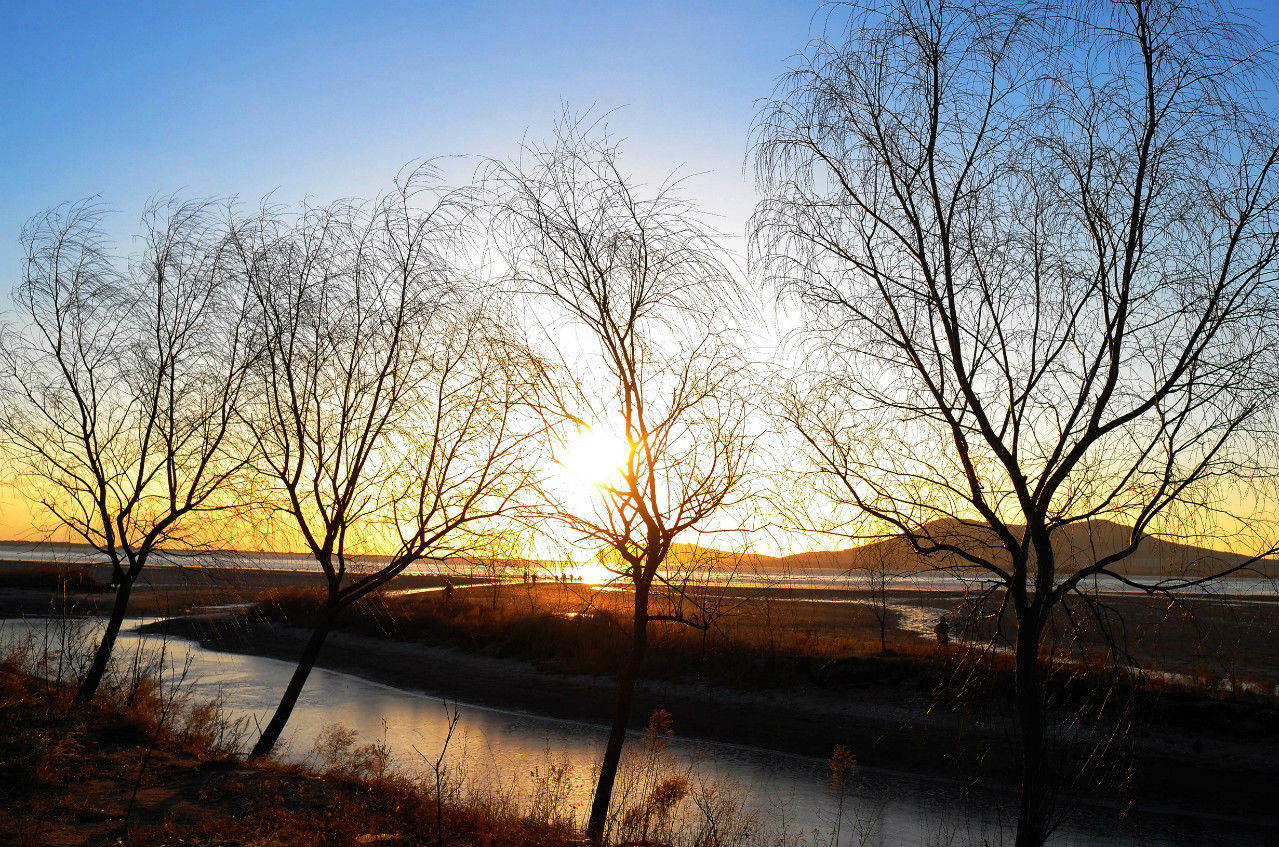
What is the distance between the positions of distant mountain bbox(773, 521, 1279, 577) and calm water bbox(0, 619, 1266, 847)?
3907 millimetres

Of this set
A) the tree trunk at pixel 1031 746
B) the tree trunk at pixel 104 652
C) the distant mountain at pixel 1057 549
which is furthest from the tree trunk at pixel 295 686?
the tree trunk at pixel 1031 746

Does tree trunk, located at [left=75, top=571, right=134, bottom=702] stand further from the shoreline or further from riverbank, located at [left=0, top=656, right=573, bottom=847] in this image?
the shoreline

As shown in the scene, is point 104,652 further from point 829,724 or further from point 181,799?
point 829,724

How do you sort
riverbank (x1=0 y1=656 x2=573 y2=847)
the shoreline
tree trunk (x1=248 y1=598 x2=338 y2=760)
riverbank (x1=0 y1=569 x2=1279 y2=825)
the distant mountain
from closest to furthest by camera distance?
the distant mountain
riverbank (x1=0 y1=656 x2=573 y2=847)
tree trunk (x1=248 y1=598 x2=338 y2=760)
riverbank (x1=0 y1=569 x2=1279 y2=825)
the shoreline

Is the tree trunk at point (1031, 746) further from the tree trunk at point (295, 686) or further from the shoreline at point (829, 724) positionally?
the tree trunk at point (295, 686)

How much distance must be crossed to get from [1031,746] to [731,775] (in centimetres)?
1180

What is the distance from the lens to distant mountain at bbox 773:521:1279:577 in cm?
661

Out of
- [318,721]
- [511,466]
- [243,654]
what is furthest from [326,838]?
[243,654]

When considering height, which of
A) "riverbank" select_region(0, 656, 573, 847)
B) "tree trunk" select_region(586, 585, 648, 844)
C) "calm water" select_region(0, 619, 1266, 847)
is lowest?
"calm water" select_region(0, 619, 1266, 847)

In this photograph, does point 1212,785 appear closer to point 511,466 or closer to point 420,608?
point 511,466

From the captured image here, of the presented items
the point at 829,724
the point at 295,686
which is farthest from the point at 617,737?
the point at 829,724

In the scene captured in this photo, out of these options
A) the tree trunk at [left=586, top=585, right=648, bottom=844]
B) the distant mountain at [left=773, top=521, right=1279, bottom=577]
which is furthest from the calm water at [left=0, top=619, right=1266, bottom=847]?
the tree trunk at [left=586, top=585, right=648, bottom=844]

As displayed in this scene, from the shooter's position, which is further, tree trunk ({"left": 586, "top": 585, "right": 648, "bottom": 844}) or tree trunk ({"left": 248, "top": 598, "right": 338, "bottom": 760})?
tree trunk ({"left": 248, "top": 598, "right": 338, "bottom": 760})

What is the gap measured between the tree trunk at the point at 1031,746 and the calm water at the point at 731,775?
3.43 meters
